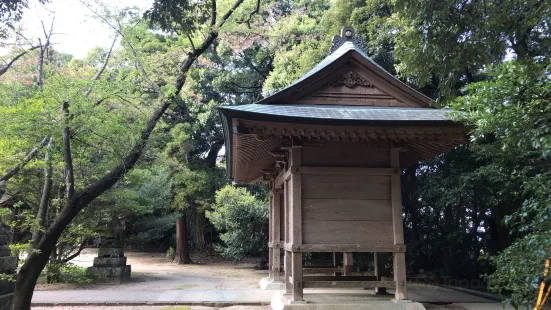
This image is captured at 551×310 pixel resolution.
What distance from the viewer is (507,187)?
962 cm

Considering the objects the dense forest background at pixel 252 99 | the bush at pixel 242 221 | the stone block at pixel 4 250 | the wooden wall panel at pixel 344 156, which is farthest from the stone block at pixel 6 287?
the bush at pixel 242 221

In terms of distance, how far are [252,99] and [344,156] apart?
13.4 metres

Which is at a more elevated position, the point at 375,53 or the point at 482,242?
the point at 375,53

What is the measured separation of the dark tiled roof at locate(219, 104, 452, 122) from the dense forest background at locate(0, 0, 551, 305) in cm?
37

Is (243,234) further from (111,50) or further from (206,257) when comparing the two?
(111,50)

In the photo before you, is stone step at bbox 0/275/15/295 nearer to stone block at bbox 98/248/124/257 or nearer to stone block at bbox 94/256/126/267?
stone block at bbox 94/256/126/267

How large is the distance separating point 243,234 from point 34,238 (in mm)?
9883

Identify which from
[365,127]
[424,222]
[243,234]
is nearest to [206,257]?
[243,234]

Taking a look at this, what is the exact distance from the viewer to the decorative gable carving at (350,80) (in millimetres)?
7566

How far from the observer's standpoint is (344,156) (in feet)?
23.3

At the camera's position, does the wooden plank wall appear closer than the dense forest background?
No

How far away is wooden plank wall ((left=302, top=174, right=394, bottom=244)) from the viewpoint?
22.3 feet

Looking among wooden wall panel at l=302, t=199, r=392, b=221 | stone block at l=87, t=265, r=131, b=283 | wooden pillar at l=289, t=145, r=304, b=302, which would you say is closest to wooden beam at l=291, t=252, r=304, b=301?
wooden pillar at l=289, t=145, r=304, b=302

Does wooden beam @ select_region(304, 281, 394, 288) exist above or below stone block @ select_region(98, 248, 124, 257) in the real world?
below
